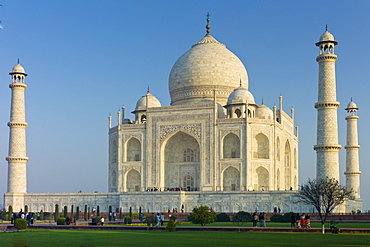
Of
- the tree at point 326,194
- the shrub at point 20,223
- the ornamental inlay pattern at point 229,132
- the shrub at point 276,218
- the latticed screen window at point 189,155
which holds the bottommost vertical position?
the shrub at point 276,218

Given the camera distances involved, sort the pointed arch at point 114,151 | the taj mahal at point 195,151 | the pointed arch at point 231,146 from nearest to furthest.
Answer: the taj mahal at point 195,151, the pointed arch at point 231,146, the pointed arch at point 114,151

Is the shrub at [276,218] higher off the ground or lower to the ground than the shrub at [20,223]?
lower

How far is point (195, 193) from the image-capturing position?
29141mm

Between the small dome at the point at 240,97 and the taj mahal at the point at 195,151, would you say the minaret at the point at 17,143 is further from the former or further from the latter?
the small dome at the point at 240,97

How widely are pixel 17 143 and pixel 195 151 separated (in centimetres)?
978

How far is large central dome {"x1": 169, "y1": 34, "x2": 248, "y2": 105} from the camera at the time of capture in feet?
113

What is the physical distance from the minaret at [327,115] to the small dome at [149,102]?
10.6 metres

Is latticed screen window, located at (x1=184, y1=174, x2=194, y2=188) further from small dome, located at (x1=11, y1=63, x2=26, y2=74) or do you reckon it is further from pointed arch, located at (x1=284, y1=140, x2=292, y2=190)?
small dome, located at (x1=11, y1=63, x2=26, y2=74)

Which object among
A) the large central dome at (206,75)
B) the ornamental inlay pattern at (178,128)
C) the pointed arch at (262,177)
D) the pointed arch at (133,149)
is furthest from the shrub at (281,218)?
the large central dome at (206,75)

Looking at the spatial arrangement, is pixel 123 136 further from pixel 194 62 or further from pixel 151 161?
pixel 194 62

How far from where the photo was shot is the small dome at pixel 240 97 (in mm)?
31531

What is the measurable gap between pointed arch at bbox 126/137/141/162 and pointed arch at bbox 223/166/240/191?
5.22 meters

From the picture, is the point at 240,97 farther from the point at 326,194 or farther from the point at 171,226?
the point at 171,226

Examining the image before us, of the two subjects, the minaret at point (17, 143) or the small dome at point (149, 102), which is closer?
the minaret at point (17, 143)
